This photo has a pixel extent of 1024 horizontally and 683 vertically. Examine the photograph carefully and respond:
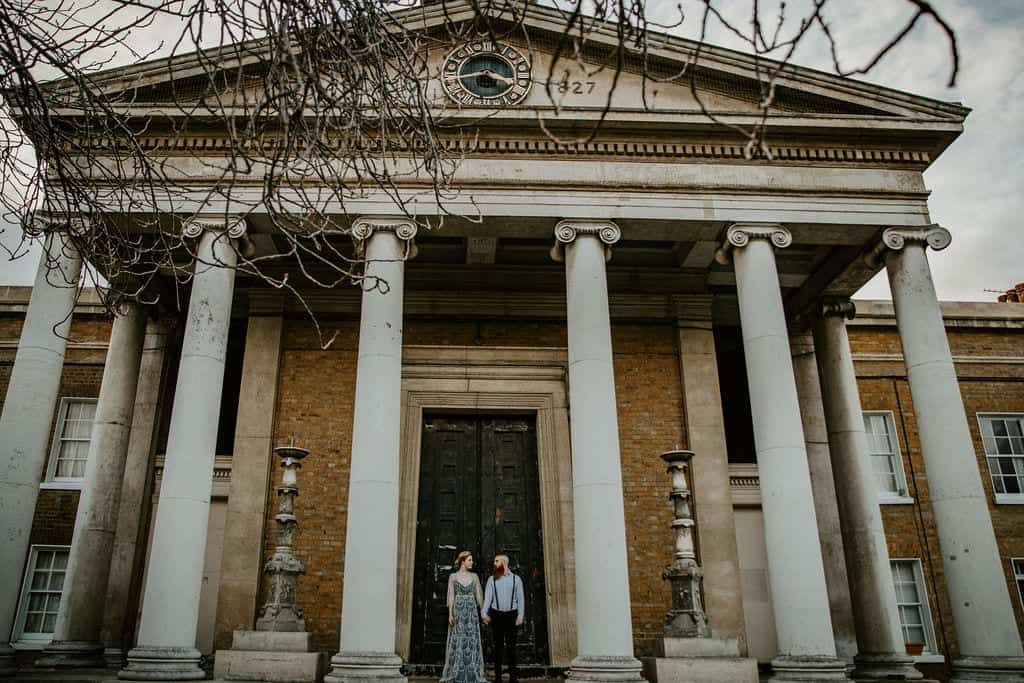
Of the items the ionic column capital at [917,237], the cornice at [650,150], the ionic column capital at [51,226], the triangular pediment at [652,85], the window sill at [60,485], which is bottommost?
the window sill at [60,485]

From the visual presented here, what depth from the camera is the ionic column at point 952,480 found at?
31.4 feet

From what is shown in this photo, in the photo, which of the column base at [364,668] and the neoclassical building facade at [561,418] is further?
the neoclassical building facade at [561,418]

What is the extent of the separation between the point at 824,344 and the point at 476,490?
6762mm

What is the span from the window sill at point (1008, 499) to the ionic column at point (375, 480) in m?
13.6

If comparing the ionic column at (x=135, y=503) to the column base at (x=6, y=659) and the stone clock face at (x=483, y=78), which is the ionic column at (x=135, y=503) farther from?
Answer: the stone clock face at (x=483, y=78)

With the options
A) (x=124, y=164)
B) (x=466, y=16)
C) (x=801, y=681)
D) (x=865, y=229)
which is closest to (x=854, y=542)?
(x=801, y=681)

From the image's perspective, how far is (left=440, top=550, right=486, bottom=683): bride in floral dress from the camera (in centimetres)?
934

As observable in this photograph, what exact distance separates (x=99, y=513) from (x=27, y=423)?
260 centimetres

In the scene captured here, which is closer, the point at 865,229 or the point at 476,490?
the point at 865,229

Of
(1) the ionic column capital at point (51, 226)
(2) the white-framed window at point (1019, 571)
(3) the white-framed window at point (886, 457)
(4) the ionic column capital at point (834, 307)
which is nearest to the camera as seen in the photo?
(1) the ionic column capital at point (51, 226)

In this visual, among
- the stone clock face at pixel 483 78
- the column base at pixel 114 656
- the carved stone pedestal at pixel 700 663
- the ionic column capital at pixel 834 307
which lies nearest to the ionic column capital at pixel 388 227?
the stone clock face at pixel 483 78

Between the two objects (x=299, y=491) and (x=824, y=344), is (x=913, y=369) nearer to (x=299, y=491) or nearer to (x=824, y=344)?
(x=824, y=344)

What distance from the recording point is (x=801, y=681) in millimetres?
9328

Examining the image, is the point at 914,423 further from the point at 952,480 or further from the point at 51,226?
the point at 51,226
